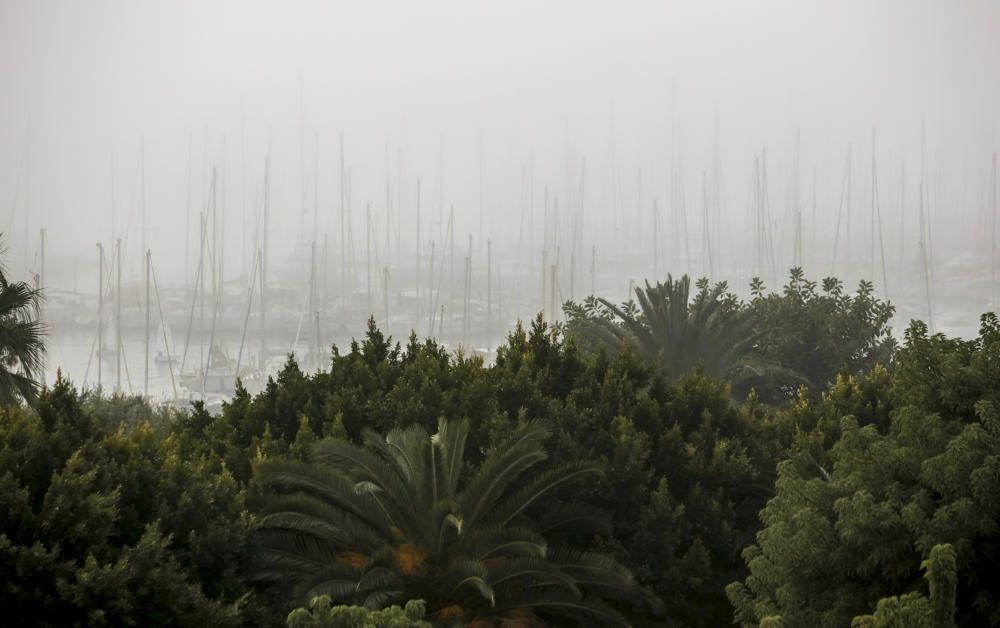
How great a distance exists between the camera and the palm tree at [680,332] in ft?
85.9

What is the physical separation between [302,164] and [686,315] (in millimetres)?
107275

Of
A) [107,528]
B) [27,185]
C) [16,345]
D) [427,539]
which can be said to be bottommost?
[427,539]

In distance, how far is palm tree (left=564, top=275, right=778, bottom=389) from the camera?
26.2 m

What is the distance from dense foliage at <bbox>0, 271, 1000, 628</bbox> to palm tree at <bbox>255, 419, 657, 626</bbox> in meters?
0.03

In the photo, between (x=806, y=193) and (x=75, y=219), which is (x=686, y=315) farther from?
(x=75, y=219)

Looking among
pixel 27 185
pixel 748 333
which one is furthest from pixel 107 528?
pixel 27 185

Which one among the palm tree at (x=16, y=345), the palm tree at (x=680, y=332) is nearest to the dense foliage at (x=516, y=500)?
the palm tree at (x=16, y=345)

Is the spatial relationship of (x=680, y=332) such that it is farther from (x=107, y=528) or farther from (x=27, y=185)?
(x=27, y=185)

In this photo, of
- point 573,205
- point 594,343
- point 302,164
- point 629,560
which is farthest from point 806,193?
point 629,560

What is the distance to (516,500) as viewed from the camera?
15.0 metres

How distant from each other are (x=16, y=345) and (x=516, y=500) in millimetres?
8839

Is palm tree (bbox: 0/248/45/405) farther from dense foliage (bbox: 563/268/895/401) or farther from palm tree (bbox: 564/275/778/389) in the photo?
palm tree (bbox: 564/275/778/389)

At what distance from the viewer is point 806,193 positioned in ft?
403

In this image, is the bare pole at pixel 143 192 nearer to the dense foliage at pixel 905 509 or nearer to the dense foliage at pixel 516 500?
the dense foliage at pixel 516 500
